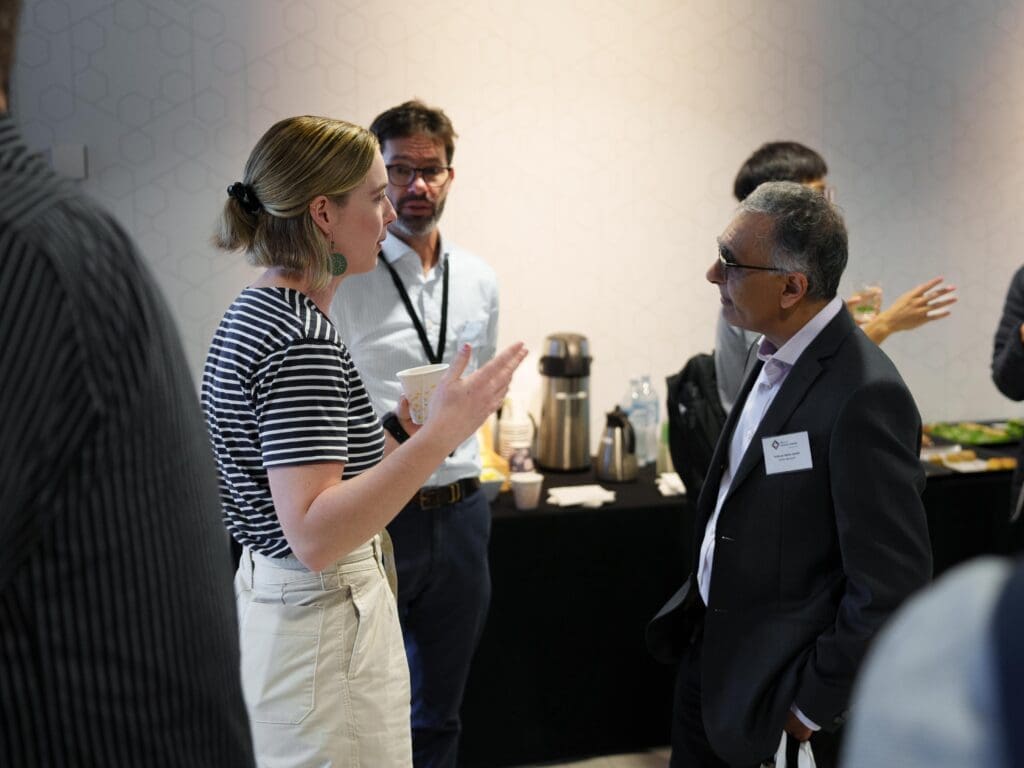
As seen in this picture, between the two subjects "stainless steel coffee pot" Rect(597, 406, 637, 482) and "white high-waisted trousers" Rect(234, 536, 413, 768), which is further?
"stainless steel coffee pot" Rect(597, 406, 637, 482)

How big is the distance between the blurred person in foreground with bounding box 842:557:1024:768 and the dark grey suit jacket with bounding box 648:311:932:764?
129 cm

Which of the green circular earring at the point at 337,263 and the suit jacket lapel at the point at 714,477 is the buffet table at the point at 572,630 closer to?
the suit jacket lapel at the point at 714,477

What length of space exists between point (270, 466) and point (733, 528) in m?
0.84

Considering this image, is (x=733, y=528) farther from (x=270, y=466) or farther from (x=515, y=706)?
(x=515, y=706)

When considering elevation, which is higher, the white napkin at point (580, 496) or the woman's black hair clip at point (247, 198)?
the woman's black hair clip at point (247, 198)

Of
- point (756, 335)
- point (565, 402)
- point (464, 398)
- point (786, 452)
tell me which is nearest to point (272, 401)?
point (464, 398)

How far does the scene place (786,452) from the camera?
1719 millimetres

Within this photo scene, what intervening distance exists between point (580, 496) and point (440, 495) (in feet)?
2.64

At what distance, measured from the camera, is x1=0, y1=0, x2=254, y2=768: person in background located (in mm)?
730

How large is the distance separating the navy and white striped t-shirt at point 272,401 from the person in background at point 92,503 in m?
0.60

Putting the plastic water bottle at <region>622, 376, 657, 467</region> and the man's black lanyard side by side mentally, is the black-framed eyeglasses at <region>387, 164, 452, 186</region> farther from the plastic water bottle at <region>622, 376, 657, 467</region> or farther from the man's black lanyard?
the plastic water bottle at <region>622, 376, 657, 467</region>

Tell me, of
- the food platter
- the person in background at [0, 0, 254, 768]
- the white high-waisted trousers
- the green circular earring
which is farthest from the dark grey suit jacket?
the food platter

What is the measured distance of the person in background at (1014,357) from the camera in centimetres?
311

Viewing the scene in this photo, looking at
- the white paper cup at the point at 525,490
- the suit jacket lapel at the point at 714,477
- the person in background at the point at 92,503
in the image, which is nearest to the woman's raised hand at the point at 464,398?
the suit jacket lapel at the point at 714,477
